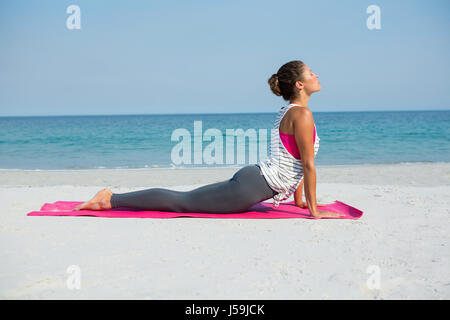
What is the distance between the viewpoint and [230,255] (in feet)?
9.77

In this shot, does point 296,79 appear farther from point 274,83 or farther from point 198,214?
Answer: point 198,214

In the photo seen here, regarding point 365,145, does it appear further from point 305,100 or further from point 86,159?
point 305,100

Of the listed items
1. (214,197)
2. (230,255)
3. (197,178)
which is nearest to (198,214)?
(214,197)

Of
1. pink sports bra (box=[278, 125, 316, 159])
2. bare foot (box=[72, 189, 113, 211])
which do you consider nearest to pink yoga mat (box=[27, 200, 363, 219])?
bare foot (box=[72, 189, 113, 211])

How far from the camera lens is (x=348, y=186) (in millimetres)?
6234

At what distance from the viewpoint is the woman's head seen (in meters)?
3.97

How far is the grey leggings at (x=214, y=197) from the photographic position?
12.9 feet

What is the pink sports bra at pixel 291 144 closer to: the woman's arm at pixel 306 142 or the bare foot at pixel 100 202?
the woman's arm at pixel 306 142

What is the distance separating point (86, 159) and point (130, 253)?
12.4m

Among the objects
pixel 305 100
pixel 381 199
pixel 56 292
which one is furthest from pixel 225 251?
pixel 381 199

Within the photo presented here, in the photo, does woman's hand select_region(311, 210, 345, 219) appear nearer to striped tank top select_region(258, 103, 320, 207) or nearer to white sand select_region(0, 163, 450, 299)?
white sand select_region(0, 163, 450, 299)

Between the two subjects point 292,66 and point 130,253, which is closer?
point 130,253

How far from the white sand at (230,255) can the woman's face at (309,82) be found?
46.9 inches

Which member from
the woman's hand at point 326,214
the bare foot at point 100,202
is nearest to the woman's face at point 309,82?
the woman's hand at point 326,214
